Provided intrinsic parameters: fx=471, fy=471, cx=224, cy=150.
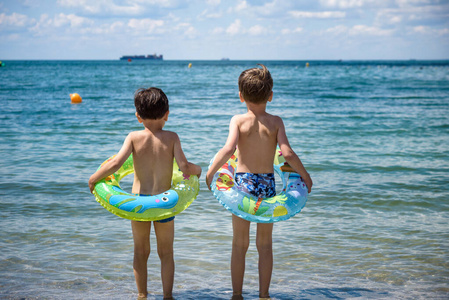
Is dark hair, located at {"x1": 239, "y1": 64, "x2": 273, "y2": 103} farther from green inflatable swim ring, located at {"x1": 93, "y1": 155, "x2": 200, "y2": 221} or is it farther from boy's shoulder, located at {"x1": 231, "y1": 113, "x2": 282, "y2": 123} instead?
green inflatable swim ring, located at {"x1": 93, "y1": 155, "x2": 200, "y2": 221}

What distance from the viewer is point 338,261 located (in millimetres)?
4055

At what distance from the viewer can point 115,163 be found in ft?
9.57

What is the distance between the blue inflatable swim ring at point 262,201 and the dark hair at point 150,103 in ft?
2.08

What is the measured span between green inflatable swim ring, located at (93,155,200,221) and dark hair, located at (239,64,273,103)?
67 cm

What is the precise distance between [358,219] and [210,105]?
13160 millimetres

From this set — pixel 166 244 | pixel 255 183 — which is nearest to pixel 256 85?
pixel 255 183

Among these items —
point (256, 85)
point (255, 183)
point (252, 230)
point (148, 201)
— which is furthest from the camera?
point (252, 230)

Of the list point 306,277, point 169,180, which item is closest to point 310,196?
point 306,277

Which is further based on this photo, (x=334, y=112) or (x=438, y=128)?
(x=334, y=112)

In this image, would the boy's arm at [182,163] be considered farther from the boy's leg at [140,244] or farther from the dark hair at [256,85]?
the dark hair at [256,85]

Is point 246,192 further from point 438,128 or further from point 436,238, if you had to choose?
point 438,128

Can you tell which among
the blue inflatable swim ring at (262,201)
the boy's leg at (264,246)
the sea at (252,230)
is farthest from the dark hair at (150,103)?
the sea at (252,230)

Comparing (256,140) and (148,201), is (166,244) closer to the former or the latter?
(148,201)

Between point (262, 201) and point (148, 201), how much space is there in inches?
28.7
